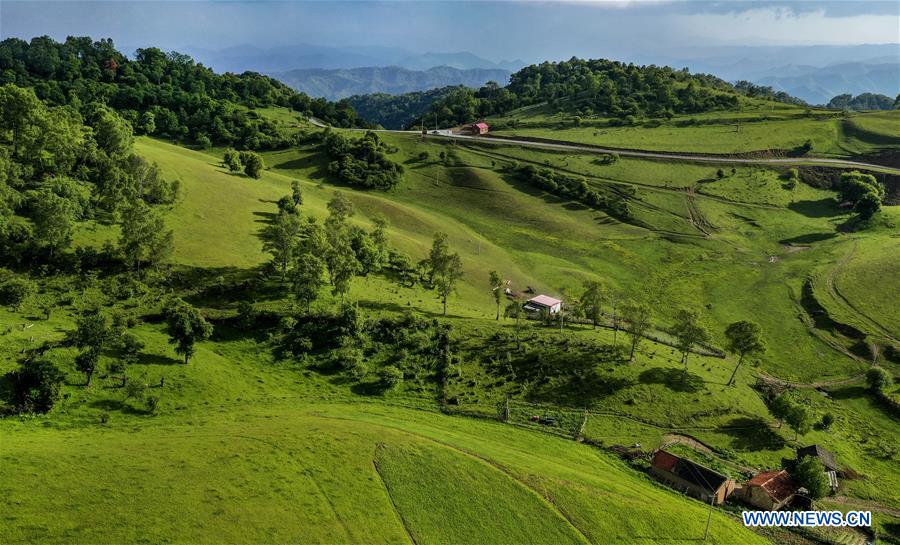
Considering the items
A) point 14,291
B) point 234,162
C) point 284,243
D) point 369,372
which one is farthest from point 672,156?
point 14,291

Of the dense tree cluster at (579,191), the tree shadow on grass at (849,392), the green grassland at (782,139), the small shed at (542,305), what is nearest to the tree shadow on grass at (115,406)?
the small shed at (542,305)

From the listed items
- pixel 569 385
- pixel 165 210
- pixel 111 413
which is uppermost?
pixel 165 210

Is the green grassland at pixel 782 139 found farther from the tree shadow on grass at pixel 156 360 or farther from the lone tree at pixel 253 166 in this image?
the tree shadow on grass at pixel 156 360

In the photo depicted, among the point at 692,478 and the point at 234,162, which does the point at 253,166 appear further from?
the point at 692,478

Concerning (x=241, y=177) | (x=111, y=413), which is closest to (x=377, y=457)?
(x=111, y=413)

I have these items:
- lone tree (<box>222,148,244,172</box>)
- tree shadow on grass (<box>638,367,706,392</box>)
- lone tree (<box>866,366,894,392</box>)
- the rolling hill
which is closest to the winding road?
the rolling hill

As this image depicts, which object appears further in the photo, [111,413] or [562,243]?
[562,243]

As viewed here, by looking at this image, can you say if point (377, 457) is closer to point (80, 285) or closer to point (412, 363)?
point (412, 363)
